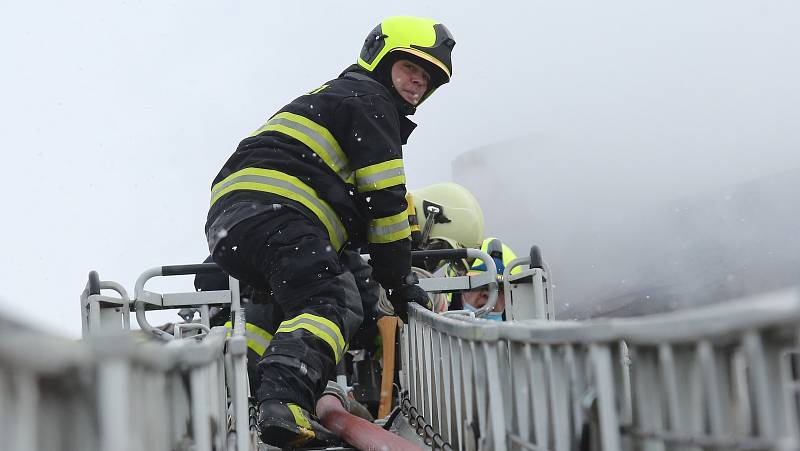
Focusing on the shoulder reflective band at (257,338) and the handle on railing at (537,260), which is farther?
the handle on railing at (537,260)

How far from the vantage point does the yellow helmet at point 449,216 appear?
7262mm

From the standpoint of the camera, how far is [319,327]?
3.27 metres

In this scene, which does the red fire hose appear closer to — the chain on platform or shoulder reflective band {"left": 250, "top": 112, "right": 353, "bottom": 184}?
the chain on platform

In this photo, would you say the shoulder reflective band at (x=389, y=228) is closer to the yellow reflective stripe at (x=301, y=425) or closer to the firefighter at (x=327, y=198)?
the firefighter at (x=327, y=198)

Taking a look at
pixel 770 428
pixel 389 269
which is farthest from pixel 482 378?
A: pixel 389 269

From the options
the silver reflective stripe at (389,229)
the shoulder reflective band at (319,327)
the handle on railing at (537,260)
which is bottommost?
the shoulder reflective band at (319,327)

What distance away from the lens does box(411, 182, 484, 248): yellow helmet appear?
286 inches

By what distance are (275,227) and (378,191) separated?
42 cm

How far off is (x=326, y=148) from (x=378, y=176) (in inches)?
8.6

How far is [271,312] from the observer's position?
13.7 feet

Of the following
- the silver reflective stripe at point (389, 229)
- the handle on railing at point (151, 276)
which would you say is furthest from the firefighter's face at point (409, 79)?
the handle on railing at point (151, 276)

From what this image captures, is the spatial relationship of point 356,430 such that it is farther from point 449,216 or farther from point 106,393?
point 449,216

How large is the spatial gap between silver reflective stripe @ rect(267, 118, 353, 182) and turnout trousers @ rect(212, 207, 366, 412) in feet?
0.82

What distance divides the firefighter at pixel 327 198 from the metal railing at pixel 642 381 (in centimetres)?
72
